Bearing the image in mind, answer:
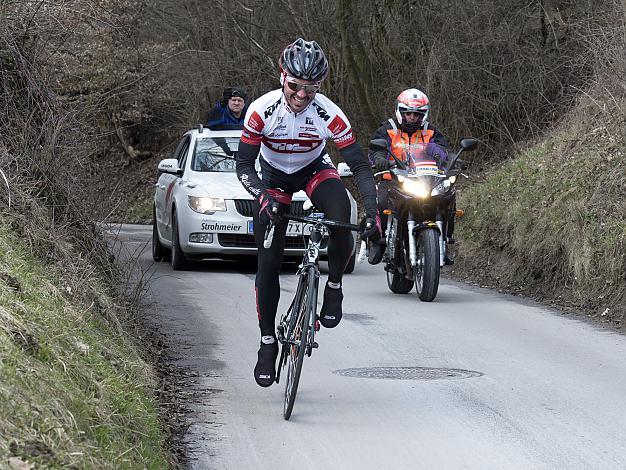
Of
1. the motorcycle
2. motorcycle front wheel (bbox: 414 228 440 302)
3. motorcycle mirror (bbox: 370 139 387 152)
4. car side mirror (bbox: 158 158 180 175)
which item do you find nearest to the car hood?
car side mirror (bbox: 158 158 180 175)

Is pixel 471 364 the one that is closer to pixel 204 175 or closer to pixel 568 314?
pixel 568 314

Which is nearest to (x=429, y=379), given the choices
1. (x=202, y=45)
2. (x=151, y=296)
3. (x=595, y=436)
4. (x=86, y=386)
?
(x=595, y=436)

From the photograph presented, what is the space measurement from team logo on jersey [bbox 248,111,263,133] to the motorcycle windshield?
523 cm

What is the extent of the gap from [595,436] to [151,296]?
6638mm

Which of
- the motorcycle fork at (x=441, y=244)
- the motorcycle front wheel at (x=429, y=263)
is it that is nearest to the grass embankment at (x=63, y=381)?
the motorcycle front wheel at (x=429, y=263)

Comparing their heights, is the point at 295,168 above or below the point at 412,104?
below

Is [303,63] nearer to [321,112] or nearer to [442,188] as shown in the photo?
[321,112]

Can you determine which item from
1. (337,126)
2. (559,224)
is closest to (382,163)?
(559,224)

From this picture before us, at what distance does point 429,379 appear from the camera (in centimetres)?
844

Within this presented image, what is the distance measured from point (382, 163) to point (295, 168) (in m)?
4.80

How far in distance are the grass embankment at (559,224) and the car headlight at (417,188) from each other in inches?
66.3

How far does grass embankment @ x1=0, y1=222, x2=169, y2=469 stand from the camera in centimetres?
469

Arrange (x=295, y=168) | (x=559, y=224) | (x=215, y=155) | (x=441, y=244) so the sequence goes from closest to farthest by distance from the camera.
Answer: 1. (x=295, y=168)
2. (x=441, y=244)
3. (x=559, y=224)
4. (x=215, y=155)

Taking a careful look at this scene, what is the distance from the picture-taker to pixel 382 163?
1253 centimetres
